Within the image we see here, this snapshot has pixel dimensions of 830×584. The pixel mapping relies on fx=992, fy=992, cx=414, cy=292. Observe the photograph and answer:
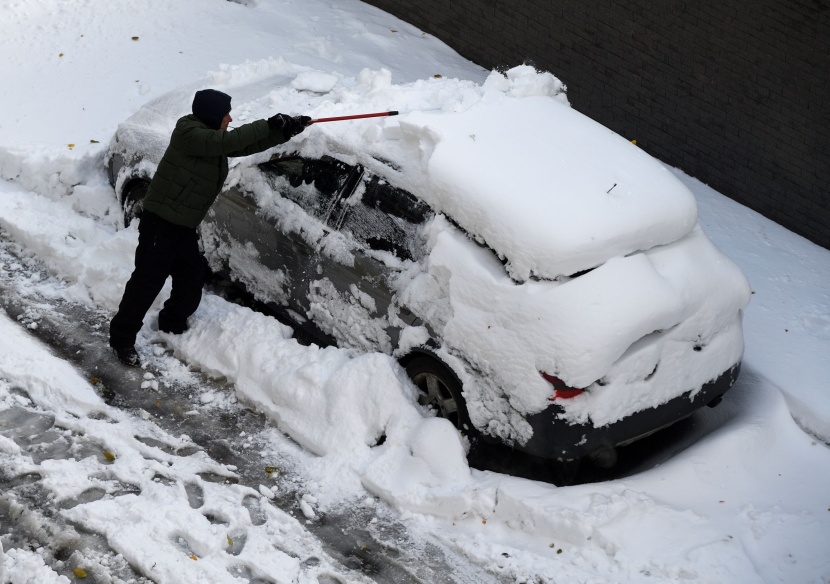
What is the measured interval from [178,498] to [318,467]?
30.4 inches

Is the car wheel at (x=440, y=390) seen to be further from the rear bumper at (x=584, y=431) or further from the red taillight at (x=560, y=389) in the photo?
the red taillight at (x=560, y=389)

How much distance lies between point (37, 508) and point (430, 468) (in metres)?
1.97

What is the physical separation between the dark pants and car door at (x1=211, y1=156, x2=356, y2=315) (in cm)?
33

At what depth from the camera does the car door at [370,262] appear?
560 cm

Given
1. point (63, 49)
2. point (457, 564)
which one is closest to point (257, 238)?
point (457, 564)

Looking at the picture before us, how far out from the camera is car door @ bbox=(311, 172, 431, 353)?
5.60 metres

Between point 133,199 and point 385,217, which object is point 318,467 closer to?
point 385,217

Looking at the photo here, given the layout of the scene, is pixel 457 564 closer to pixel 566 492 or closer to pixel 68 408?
pixel 566 492

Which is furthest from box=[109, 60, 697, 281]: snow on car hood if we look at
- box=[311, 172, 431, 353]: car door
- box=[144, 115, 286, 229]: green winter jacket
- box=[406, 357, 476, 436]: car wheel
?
A: box=[406, 357, 476, 436]: car wheel

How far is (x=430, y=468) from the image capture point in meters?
5.24

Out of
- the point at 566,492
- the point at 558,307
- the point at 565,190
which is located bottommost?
the point at 566,492

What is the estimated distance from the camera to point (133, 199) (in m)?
7.04

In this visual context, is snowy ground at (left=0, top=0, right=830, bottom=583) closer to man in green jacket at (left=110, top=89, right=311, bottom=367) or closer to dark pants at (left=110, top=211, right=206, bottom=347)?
dark pants at (left=110, top=211, right=206, bottom=347)

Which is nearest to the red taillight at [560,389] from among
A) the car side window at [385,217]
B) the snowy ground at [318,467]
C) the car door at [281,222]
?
the snowy ground at [318,467]
